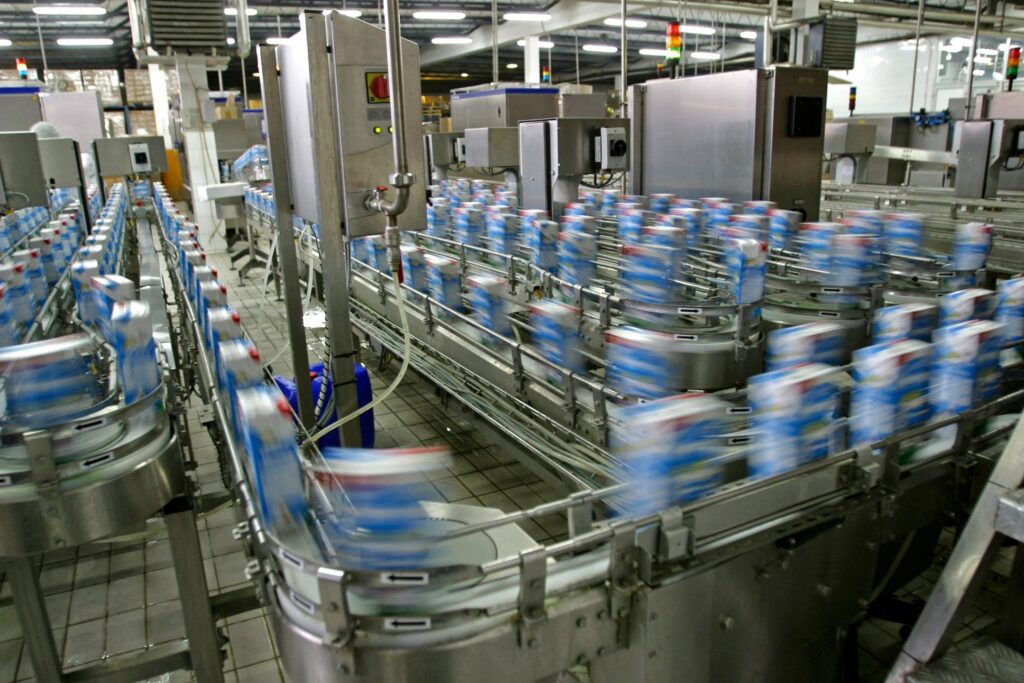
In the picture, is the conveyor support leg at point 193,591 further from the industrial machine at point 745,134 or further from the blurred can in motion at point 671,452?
the industrial machine at point 745,134

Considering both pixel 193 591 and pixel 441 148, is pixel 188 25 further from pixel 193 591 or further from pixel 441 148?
pixel 193 591

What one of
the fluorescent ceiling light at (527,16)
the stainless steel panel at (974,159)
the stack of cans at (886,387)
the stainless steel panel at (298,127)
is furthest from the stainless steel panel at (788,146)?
the fluorescent ceiling light at (527,16)

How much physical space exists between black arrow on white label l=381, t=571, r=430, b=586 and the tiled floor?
3.60ft

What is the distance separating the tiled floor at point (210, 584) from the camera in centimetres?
216

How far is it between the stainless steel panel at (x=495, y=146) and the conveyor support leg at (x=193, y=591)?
12.6 feet

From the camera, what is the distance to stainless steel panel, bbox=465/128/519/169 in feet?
Result: 16.5

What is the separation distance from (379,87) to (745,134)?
2435 mm

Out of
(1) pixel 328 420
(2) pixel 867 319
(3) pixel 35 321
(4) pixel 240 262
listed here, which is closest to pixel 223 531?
(1) pixel 328 420

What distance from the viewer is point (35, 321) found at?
2287mm

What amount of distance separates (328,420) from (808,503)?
1.65 meters

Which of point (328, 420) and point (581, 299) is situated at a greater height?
point (581, 299)

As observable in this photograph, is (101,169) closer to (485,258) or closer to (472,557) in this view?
(485,258)

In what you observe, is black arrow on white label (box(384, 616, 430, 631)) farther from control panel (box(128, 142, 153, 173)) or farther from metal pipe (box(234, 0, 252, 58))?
control panel (box(128, 142, 153, 173))

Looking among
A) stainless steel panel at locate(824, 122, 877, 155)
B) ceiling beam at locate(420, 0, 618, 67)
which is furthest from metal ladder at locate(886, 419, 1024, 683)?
ceiling beam at locate(420, 0, 618, 67)
